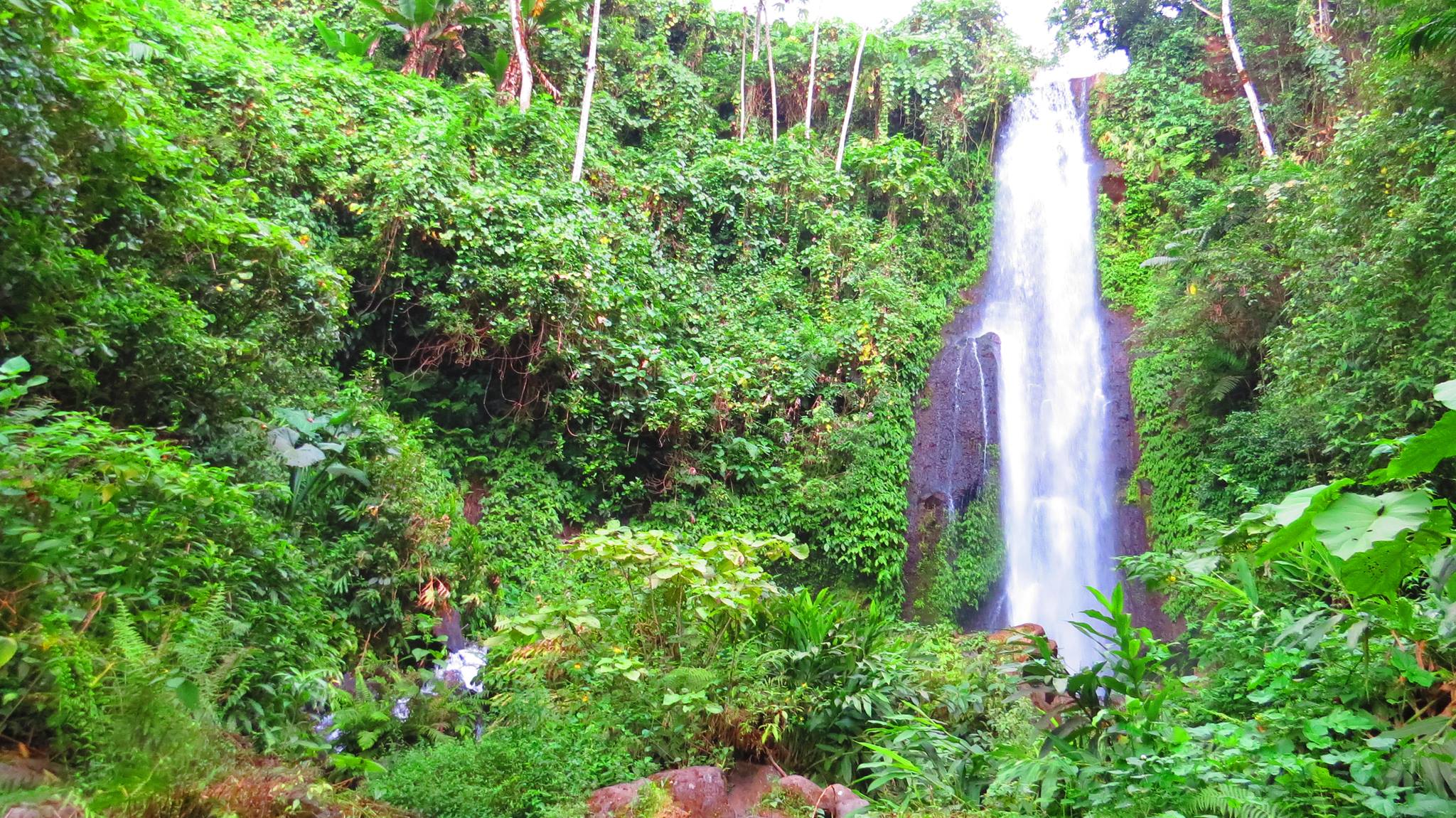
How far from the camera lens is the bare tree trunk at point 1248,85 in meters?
13.1

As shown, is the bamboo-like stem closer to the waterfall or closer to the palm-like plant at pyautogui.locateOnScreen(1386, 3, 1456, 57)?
the waterfall

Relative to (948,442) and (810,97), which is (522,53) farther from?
(948,442)

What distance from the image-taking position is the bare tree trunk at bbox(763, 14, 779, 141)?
53.2ft

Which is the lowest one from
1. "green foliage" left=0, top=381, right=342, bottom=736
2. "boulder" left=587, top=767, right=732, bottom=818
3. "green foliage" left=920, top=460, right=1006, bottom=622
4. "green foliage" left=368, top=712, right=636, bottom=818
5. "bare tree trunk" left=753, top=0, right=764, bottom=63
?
"green foliage" left=920, top=460, right=1006, bottom=622

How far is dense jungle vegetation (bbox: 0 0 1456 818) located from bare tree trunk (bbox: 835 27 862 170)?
1482 millimetres

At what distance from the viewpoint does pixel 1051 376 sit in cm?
1273

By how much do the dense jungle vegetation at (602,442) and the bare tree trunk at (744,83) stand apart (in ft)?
7.26

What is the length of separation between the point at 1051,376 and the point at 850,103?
7.48m

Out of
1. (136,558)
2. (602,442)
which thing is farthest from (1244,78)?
(136,558)

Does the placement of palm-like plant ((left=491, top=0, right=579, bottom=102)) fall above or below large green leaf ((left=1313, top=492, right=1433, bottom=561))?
above

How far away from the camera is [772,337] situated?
1175 centimetres

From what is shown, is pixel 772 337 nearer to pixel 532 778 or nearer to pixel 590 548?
pixel 590 548

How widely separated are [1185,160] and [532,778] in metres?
16.0

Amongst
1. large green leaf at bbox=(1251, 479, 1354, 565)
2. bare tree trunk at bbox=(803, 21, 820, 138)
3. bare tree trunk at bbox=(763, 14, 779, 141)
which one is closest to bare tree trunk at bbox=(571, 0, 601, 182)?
bare tree trunk at bbox=(763, 14, 779, 141)
